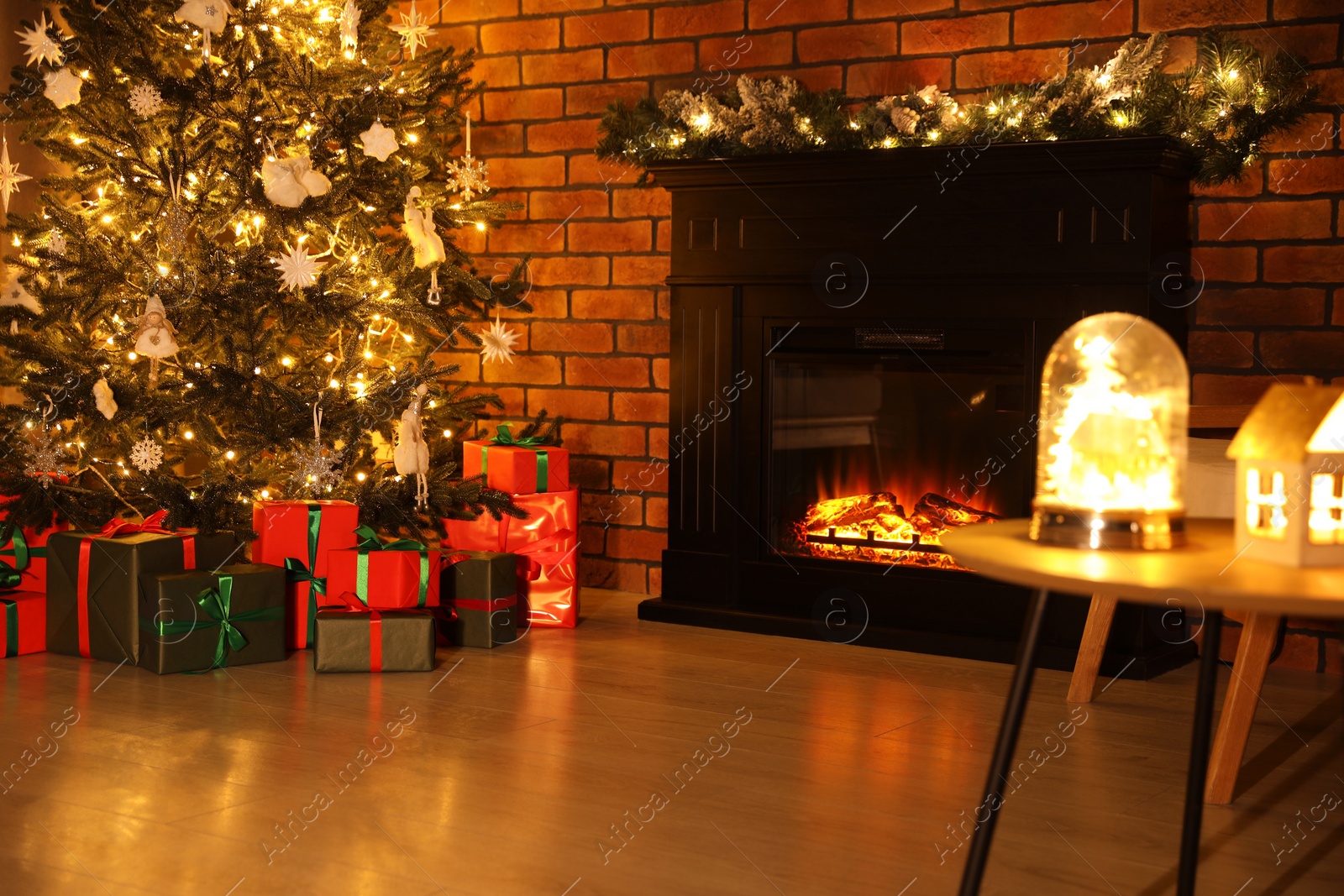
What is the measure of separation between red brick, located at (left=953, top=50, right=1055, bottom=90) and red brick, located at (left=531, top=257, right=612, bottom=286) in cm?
119

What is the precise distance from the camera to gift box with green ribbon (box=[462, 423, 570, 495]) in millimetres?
3412

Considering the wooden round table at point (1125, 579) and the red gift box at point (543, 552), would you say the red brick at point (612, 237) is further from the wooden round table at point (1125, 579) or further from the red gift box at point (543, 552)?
the wooden round table at point (1125, 579)

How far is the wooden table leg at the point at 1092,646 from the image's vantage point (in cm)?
267

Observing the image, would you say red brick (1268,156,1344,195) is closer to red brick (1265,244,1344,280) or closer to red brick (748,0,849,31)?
red brick (1265,244,1344,280)

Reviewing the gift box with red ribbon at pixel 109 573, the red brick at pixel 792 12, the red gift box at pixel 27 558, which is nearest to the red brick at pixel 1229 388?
the red brick at pixel 792 12

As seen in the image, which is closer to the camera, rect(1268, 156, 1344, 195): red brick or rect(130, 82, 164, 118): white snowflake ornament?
rect(1268, 156, 1344, 195): red brick

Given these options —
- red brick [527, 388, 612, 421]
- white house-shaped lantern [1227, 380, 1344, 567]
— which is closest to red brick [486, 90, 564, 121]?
red brick [527, 388, 612, 421]

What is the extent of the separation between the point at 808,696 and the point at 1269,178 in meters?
1.61

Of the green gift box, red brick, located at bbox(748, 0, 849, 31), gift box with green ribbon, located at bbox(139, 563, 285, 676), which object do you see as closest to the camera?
gift box with green ribbon, located at bbox(139, 563, 285, 676)

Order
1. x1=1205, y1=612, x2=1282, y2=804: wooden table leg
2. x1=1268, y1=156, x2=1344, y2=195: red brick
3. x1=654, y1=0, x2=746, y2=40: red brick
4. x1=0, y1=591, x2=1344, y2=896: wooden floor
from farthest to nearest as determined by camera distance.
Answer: x1=654, y1=0, x2=746, y2=40: red brick, x1=1268, y1=156, x2=1344, y2=195: red brick, x1=1205, y1=612, x2=1282, y2=804: wooden table leg, x1=0, y1=591, x2=1344, y2=896: wooden floor

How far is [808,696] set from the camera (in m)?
2.77

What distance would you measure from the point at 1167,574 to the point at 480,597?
7.49 feet

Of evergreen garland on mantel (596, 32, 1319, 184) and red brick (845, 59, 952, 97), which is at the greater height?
red brick (845, 59, 952, 97)

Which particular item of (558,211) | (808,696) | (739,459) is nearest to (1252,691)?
(808,696)
